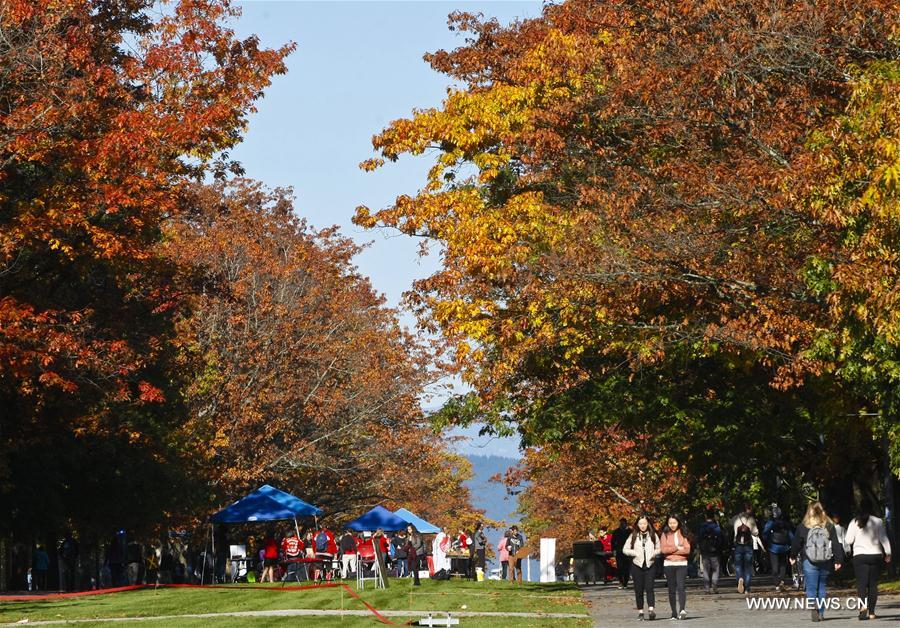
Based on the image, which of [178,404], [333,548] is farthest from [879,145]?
[178,404]

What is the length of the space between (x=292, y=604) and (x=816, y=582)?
982 cm

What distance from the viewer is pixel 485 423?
104 ft

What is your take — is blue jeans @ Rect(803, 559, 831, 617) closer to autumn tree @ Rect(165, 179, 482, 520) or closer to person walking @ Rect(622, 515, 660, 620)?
person walking @ Rect(622, 515, 660, 620)

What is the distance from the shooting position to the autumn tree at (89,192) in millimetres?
24500

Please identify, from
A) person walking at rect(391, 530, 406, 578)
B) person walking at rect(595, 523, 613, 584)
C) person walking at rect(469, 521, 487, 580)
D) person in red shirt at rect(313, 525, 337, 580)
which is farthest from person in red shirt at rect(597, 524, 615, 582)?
person in red shirt at rect(313, 525, 337, 580)

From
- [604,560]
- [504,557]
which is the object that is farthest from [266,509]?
[504,557]

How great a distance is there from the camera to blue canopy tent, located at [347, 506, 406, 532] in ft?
138

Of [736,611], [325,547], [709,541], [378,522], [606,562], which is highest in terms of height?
[378,522]

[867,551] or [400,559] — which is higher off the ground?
[400,559]

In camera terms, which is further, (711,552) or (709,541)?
(709,541)

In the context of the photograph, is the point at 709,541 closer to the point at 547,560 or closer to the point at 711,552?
the point at 711,552

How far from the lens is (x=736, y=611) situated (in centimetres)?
2159

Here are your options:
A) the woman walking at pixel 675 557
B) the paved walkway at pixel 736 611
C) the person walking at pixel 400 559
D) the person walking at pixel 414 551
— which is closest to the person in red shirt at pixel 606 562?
the person walking at pixel 400 559

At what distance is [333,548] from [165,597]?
36.8 ft
